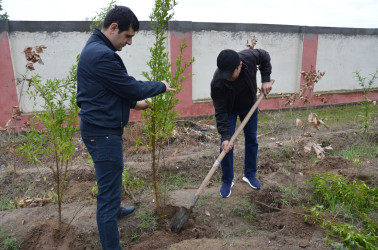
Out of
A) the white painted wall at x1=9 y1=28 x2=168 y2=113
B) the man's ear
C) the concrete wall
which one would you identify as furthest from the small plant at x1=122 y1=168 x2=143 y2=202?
the white painted wall at x1=9 y1=28 x2=168 y2=113

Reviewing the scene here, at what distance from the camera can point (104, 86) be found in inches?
84.5

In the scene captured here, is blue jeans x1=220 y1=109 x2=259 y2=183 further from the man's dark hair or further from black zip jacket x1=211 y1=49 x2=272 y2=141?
the man's dark hair

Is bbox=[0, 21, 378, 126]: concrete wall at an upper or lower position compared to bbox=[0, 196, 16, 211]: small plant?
upper

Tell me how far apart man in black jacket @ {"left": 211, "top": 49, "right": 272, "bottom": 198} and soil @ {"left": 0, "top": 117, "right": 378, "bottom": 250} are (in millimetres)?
333

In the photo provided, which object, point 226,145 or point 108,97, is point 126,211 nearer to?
point 226,145

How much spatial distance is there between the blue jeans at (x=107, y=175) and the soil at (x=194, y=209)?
511 mm

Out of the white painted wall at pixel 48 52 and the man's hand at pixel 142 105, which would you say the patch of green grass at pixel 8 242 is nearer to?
the man's hand at pixel 142 105

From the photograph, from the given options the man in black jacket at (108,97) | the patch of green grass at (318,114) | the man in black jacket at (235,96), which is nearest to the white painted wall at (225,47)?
the patch of green grass at (318,114)

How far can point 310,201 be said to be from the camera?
3.42 meters

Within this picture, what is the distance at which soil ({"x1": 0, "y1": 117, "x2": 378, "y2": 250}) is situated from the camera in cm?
273

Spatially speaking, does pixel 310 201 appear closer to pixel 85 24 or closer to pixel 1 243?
pixel 1 243

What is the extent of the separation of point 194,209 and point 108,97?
5.69ft

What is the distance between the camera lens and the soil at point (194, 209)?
273 cm

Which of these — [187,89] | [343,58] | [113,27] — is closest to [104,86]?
[113,27]
